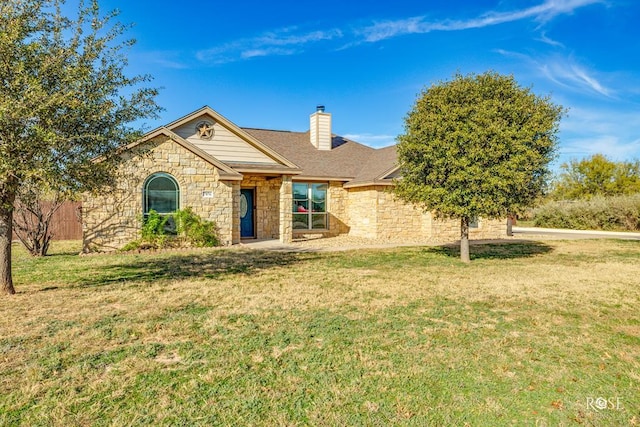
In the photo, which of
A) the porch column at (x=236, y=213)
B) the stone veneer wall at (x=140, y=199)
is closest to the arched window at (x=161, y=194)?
the stone veneer wall at (x=140, y=199)

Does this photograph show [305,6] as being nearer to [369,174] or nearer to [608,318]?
[369,174]

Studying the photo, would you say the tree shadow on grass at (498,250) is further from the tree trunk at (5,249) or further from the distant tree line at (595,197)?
the tree trunk at (5,249)

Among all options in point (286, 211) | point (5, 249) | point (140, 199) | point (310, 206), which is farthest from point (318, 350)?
point (310, 206)

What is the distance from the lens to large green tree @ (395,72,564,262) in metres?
10.5

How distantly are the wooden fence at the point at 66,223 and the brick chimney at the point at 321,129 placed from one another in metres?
11.7

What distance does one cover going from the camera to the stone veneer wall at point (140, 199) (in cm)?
1312

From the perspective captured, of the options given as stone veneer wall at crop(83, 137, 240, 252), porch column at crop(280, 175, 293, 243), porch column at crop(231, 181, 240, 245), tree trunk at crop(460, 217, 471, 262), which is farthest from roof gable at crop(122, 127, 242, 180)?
tree trunk at crop(460, 217, 471, 262)

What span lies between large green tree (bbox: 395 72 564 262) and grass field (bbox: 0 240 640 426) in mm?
2619

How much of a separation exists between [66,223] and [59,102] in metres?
13.7

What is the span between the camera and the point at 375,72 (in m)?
20.8

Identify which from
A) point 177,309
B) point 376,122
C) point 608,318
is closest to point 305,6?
point 376,122

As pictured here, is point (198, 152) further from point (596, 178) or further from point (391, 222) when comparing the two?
point (596, 178)

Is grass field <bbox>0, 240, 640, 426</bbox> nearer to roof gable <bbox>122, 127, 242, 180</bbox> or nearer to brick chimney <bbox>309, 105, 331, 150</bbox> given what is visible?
roof gable <bbox>122, 127, 242, 180</bbox>

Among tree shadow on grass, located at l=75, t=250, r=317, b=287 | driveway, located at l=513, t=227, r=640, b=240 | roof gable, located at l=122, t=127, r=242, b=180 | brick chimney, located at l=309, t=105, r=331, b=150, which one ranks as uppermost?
brick chimney, located at l=309, t=105, r=331, b=150
